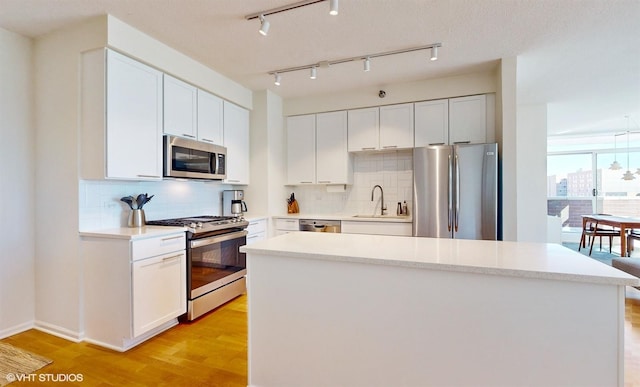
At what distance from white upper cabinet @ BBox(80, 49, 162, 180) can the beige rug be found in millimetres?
1346

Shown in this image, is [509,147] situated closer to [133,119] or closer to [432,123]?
[432,123]

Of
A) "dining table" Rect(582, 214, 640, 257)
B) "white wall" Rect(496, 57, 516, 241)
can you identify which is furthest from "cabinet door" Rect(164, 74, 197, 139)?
"dining table" Rect(582, 214, 640, 257)

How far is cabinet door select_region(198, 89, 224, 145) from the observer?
11.1ft

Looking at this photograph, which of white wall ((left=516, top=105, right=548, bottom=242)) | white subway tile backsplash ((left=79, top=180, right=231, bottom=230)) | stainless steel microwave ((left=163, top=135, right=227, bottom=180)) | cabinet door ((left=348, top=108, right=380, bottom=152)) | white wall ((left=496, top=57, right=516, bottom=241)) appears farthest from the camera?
white wall ((left=516, top=105, right=548, bottom=242))

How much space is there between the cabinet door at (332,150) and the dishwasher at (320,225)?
2.01 ft

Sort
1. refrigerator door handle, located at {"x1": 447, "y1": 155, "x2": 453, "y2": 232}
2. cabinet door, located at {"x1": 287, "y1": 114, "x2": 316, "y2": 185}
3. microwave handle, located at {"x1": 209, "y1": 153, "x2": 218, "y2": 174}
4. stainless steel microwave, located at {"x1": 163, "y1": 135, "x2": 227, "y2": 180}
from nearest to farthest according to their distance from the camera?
stainless steel microwave, located at {"x1": 163, "y1": 135, "x2": 227, "y2": 180} → refrigerator door handle, located at {"x1": 447, "y1": 155, "x2": 453, "y2": 232} → microwave handle, located at {"x1": 209, "y1": 153, "x2": 218, "y2": 174} → cabinet door, located at {"x1": 287, "y1": 114, "x2": 316, "y2": 185}

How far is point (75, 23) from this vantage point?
246cm

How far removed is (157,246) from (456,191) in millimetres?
2898

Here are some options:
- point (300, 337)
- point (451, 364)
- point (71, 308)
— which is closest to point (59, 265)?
point (71, 308)

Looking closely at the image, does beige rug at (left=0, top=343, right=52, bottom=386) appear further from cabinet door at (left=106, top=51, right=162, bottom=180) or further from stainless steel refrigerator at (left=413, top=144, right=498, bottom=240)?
stainless steel refrigerator at (left=413, top=144, right=498, bottom=240)

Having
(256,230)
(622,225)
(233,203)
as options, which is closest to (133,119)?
(233,203)

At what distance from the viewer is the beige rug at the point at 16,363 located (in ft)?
6.57

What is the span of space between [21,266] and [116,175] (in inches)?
47.2

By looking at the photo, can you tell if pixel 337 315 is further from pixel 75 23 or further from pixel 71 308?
pixel 75 23
